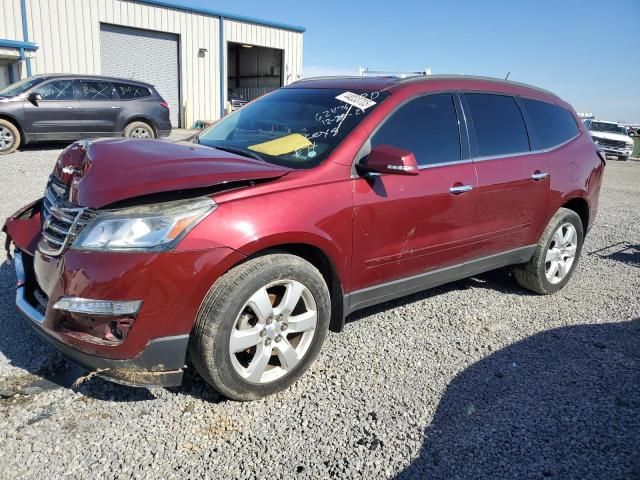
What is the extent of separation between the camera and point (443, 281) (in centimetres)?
369

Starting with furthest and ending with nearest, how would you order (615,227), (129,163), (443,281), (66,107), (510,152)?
(66,107) < (615,227) < (510,152) < (443,281) < (129,163)

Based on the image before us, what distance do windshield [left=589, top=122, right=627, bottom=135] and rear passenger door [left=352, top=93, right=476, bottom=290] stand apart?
25789mm

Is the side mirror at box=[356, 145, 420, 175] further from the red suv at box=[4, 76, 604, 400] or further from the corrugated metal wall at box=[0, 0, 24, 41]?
the corrugated metal wall at box=[0, 0, 24, 41]

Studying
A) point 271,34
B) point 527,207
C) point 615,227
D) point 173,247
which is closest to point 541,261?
point 527,207

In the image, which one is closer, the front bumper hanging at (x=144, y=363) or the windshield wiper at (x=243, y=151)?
the front bumper hanging at (x=144, y=363)

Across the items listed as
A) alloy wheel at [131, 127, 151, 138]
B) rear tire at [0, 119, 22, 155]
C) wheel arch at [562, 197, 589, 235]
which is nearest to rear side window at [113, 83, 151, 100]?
alloy wheel at [131, 127, 151, 138]

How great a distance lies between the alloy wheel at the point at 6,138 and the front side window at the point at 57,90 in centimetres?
106

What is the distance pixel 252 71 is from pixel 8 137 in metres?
21.5

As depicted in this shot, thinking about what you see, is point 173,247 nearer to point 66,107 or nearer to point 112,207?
point 112,207

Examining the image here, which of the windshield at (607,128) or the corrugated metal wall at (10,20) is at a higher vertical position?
the corrugated metal wall at (10,20)

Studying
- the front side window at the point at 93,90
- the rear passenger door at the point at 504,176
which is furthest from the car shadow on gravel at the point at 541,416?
the front side window at the point at 93,90

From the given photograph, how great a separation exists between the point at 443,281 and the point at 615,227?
5513 millimetres

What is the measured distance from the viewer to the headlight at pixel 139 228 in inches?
89.8

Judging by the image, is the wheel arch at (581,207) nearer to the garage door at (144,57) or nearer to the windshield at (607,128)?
the garage door at (144,57)
